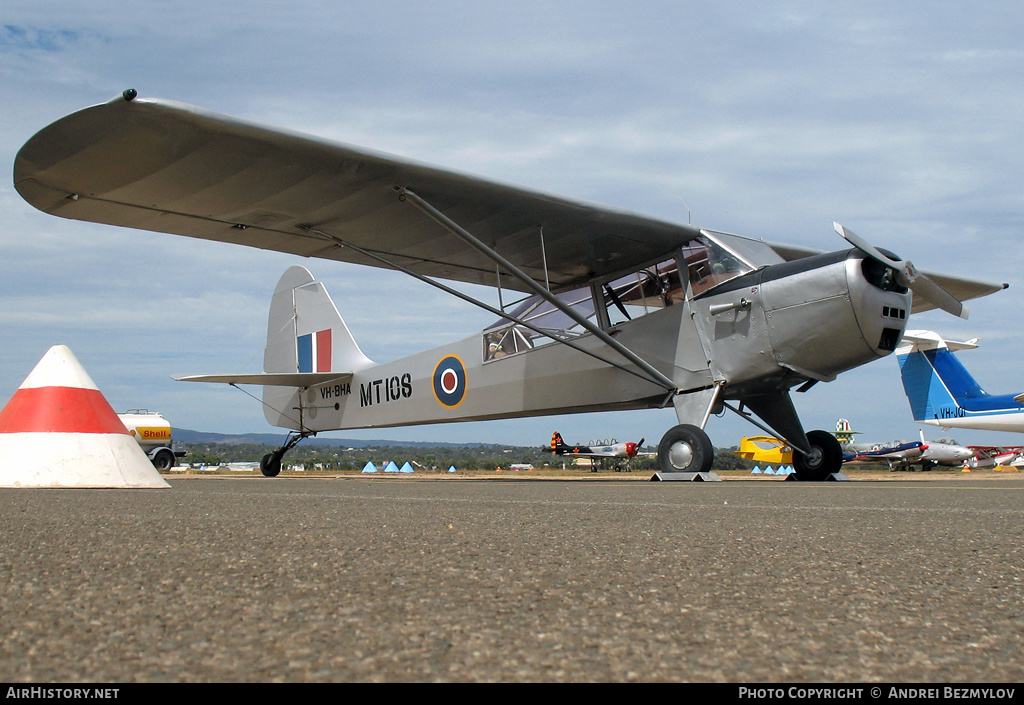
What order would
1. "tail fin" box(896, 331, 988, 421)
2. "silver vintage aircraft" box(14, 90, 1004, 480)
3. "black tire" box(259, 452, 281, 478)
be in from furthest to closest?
"tail fin" box(896, 331, 988, 421), "black tire" box(259, 452, 281, 478), "silver vintage aircraft" box(14, 90, 1004, 480)

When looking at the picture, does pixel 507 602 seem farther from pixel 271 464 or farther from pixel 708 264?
pixel 271 464

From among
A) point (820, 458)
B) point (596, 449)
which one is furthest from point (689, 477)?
point (596, 449)

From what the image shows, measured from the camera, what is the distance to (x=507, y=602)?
1443mm

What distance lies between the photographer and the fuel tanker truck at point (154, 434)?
2328cm

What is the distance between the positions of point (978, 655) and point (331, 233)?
8.70 metres

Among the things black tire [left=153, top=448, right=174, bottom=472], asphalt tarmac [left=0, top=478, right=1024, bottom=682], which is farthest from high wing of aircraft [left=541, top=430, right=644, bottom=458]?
asphalt tarmac [left=0, top=478, right=1024, bottom=682]

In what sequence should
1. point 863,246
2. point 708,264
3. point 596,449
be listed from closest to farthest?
point 863,246, point 708,264, point 596,449

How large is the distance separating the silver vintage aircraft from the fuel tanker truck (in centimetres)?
1511

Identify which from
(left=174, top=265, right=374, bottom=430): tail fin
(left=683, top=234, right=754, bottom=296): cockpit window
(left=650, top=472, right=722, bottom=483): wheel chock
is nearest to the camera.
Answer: (left=650, top=472, right=722, bottom=483): wheel chock

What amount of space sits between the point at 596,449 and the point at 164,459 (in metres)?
26.0

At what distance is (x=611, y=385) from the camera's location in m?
9.82

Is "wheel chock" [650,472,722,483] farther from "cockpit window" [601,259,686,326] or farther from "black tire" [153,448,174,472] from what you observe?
"black tire" [153,448,174,472]

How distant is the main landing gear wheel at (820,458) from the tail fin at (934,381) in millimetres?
14930

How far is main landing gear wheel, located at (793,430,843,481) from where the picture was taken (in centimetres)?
948
